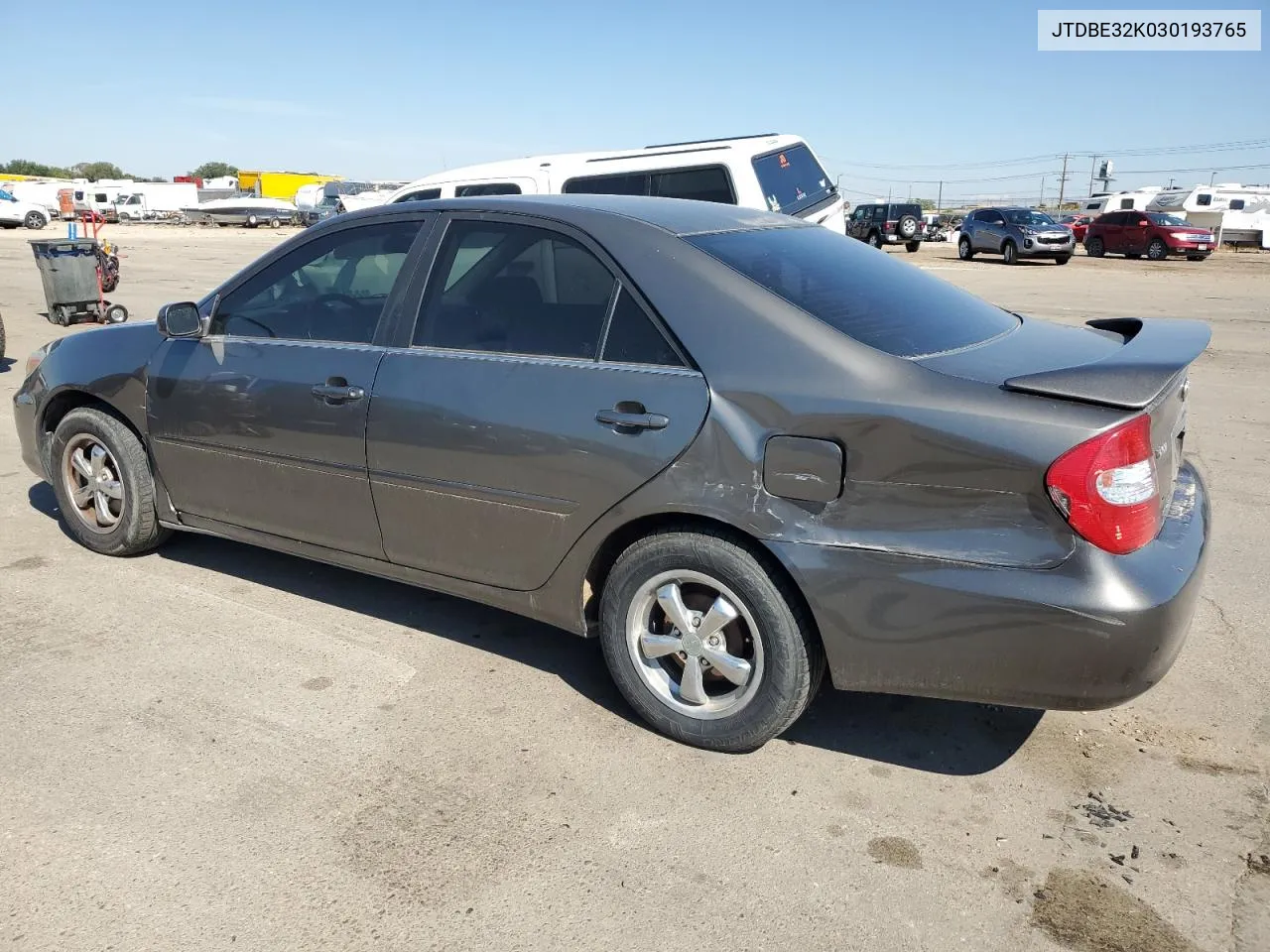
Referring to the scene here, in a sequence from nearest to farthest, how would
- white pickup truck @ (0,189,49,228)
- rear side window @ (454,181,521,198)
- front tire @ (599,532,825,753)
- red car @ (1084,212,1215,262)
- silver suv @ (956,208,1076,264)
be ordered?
front tire @ (599,532,825,753) < rear side window @ (454,181,521,198) < silver suv @ (956,208,1076,264) < red car @ (1084,212,1215,262) < white pickup truck @ (0,189,49,228)

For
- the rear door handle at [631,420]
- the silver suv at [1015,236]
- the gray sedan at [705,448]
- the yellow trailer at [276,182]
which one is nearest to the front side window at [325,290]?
the gray sedan at [705,448]

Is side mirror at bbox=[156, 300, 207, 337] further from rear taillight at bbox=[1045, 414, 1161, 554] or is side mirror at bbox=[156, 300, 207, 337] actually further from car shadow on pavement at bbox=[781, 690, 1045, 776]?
rear taillight at bbox=[1045, 414, 1161, 554]

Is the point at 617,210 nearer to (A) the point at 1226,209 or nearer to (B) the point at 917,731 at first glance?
(B) the point at 917,731

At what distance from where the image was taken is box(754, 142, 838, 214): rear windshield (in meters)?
10.2

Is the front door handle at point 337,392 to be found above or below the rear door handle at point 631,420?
above

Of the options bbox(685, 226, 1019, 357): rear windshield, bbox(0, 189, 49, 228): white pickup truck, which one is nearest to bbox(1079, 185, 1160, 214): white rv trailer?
bbox(685, 226, 1019, 357): rear windshield

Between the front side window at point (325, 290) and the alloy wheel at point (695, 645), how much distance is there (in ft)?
4.97

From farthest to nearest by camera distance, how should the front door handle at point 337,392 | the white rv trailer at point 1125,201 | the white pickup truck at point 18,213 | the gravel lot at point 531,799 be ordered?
1. the white pickup truck at point 18,213
2. the white rv trailer at point 1125,201
3. the front door handle at point 337,392
4. the gravel lot at point 531,799

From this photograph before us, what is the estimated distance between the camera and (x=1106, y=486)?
2.66 m

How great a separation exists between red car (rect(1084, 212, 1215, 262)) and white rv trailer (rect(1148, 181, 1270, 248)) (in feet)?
10.9

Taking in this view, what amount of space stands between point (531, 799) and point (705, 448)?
1.15 metres

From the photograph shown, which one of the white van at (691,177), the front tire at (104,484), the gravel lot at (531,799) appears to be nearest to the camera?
the gravel lot at (531,799)

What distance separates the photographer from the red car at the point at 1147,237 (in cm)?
A: 3017

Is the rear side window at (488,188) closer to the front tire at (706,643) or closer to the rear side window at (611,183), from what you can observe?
the rear side window at (611,183)
